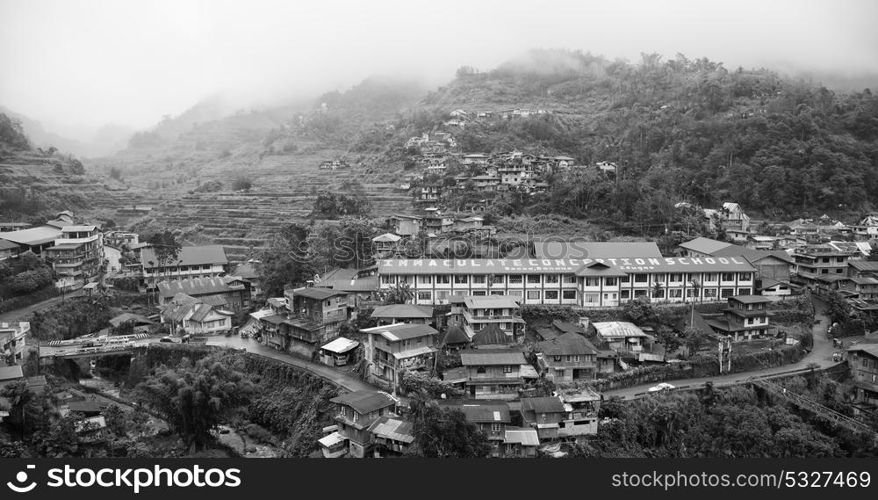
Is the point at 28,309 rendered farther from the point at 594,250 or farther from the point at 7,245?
the point at 594,250

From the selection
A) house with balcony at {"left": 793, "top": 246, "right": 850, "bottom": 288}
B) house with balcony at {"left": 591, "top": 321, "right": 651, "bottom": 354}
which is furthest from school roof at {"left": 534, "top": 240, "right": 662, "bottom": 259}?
house with balcony at {"left": 793, "top": 246, "right": 850, "bottom": 288}

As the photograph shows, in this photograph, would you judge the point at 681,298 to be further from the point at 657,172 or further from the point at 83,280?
the point at 83,280

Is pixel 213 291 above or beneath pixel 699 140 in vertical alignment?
beneath

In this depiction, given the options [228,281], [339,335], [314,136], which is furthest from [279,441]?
[314,136]

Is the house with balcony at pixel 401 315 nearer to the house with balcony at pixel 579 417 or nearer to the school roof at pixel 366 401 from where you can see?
the school roof at pixel 366 401

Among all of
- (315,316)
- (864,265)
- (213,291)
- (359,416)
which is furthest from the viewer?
(213,291)

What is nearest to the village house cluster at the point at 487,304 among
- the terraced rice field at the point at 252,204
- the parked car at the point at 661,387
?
the parked car at the point at 661,387

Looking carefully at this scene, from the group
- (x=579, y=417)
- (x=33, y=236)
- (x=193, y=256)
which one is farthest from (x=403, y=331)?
(x=33, y=236)
